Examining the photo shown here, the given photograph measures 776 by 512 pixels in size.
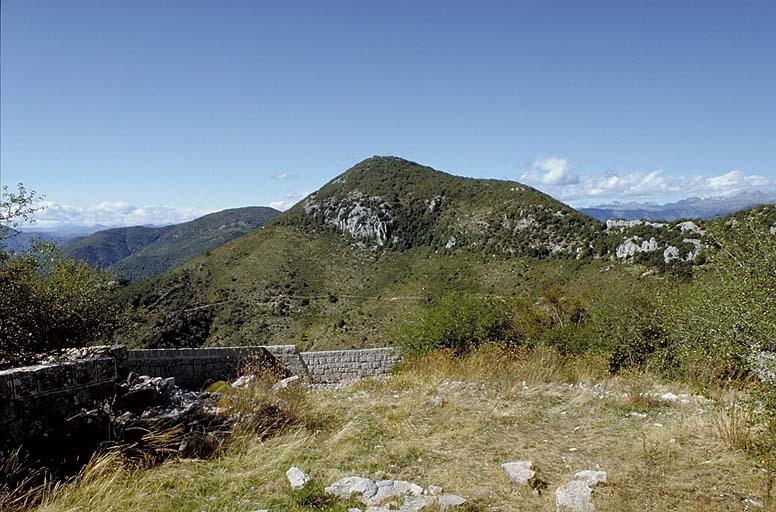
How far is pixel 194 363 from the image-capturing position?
41.6 feet

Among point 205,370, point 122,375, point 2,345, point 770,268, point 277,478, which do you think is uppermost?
point 770,268

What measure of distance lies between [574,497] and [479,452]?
1.58 meters

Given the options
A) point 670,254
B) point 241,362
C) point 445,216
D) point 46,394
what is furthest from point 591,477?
point 445,216

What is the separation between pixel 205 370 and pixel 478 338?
7.12 m

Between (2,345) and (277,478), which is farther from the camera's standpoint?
(2,345)

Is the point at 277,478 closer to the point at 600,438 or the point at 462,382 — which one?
the point at 600,438

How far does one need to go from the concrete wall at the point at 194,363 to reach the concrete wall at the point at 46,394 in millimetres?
6074

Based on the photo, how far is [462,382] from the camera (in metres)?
9.21

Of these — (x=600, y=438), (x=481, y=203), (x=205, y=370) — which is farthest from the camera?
(x=481, y=203)

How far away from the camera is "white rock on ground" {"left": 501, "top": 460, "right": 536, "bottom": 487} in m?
4.69

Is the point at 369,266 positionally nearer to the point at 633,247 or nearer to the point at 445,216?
the point at 445,216

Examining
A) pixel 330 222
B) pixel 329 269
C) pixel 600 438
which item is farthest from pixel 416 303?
pixel 600 438

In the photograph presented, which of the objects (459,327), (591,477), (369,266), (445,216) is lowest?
(369,266)

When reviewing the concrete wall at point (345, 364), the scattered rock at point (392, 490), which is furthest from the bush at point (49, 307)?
the concrete wall at point (345, 364)
